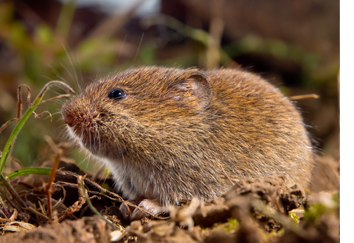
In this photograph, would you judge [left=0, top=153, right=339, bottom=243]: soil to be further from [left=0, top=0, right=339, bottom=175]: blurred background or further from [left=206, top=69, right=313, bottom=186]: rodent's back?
[left=0, top=0, right=339, bottom=175]: blurred background

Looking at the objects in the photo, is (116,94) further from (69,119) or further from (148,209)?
(148,209)

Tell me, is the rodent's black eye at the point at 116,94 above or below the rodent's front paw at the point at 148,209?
above

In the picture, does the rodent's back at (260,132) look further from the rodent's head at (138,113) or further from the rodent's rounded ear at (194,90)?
the rodent's head at (138,113)

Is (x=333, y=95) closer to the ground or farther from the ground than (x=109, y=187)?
farther from the ground

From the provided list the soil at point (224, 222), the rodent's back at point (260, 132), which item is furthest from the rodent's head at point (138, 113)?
the soil at point (224, 222)

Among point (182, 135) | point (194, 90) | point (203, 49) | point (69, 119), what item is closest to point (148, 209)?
point (182, 135)

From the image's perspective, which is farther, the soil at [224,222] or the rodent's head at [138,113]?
the rodent's head at [138,113]

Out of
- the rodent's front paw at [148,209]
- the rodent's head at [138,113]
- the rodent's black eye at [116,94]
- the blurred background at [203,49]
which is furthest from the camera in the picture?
the blurred background at [203,49]
